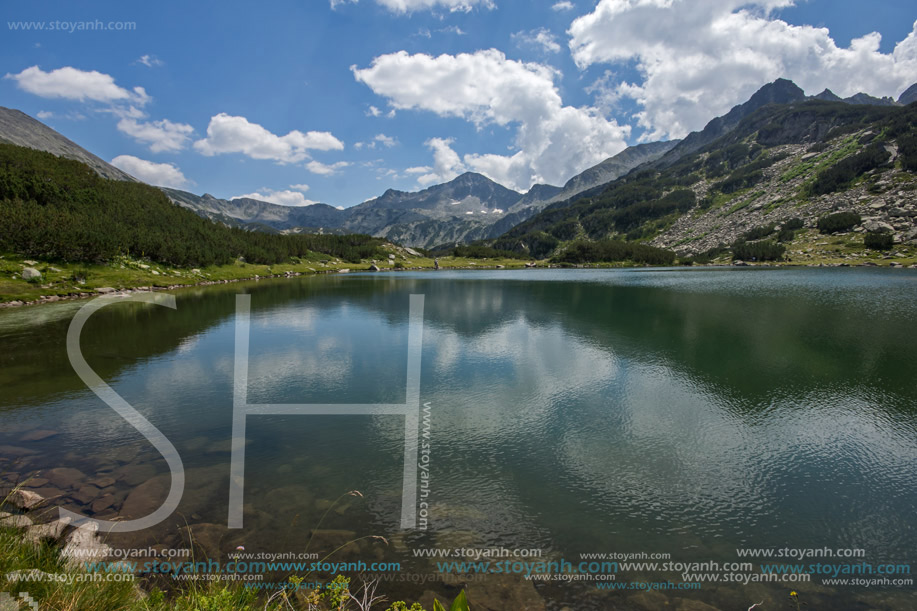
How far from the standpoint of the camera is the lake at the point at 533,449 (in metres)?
9.68

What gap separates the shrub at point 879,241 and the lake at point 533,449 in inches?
5269

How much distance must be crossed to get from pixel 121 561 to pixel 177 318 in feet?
147

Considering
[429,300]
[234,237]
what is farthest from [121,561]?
[234,237]

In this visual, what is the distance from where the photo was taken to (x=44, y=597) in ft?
16.8

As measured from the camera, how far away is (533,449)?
14.9 m

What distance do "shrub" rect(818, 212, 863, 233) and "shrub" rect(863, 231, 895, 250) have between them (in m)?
17.5

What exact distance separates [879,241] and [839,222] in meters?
27.6

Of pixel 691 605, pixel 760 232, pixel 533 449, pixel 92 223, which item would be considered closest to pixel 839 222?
pixel 760 232

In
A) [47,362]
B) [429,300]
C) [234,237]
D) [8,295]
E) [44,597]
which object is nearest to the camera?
[44,597]

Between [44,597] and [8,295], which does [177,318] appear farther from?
[44,597]

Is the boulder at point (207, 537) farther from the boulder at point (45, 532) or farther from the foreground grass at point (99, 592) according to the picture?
the boulder at point (45, 532)

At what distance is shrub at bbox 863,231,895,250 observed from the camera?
121m

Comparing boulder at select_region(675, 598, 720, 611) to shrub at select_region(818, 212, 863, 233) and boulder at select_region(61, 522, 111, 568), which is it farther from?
shrub at select_region(818, 212, 863, 233)

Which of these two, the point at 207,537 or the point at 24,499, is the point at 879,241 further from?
the point at 24,499
